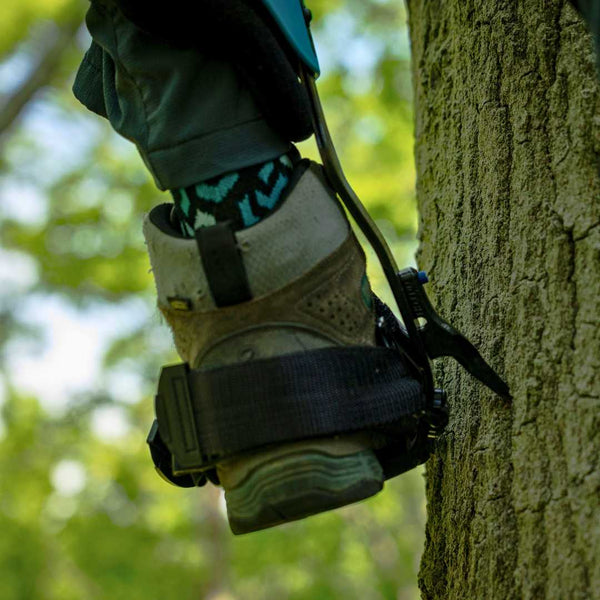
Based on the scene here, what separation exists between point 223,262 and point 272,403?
23cm

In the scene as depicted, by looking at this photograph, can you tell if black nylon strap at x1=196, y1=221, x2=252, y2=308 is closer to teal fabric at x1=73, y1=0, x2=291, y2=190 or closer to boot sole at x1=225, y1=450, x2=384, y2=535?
teal fabric at x1=73, y1=0, x2=291, y2=190

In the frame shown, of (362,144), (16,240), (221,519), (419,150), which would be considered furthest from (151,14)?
(221,519)

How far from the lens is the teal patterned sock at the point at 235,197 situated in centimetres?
138

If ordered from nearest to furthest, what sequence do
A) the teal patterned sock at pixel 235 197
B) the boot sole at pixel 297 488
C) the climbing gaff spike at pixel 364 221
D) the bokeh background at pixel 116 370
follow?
the boot sole at pixel 297 488
the teal patterned sock at pixel 235 197
the climbing gaff spike at pixel 364 221
the bokeh background at pixel 116 370

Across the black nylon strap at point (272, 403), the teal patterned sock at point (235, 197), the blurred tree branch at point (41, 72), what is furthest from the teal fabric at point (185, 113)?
the blurred tree branch at point (41, 72)

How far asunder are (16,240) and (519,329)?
979 cm

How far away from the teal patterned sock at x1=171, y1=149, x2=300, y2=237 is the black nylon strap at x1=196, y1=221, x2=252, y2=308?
51mm


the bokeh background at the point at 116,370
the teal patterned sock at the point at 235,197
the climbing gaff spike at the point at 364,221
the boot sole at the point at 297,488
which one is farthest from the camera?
the bokeh background at the point at 116,370

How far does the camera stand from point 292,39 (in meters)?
1.44

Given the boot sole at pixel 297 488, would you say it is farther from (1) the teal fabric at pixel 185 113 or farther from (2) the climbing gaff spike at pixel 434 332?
(1) the teal fabric at pixel 185 113

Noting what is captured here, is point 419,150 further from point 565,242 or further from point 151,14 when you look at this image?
point 151,14

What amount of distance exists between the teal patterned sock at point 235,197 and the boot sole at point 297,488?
1.27 feet

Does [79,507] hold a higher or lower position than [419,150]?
lower

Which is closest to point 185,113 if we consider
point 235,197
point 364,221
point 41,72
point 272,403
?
point 235,197
